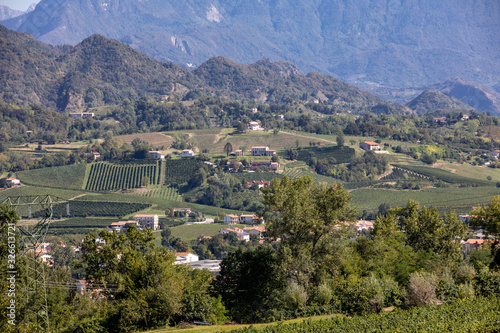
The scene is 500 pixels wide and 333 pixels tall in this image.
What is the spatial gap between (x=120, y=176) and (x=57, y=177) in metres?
13.6

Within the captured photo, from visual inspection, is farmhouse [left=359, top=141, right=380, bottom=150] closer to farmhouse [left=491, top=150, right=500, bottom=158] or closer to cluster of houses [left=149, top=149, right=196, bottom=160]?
farmhouse [left=491, top=150, right=500, bottom=158]

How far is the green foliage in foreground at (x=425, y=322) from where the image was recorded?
21.9m

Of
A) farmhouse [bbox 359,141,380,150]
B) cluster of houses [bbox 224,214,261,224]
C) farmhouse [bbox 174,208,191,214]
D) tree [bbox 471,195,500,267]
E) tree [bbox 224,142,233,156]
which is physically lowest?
cluster of houses [bbox 224,214,261,224]

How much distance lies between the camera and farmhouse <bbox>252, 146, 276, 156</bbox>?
140 metres

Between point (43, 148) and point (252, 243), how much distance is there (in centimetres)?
8727

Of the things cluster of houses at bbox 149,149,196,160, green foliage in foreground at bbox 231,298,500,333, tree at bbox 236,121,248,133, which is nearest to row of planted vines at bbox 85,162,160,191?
cluster of houses at bbox 149,149,196,160

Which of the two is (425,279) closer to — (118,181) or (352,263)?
(352,263)

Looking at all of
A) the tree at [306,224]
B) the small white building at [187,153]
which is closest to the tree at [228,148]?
the small white building at [187,153]

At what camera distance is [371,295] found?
94.8 ft

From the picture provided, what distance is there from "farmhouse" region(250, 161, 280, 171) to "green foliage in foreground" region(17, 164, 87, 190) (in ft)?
126

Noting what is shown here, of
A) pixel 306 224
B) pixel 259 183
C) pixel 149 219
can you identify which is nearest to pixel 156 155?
pixel 259 183

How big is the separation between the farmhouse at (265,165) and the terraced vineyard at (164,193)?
2076cm

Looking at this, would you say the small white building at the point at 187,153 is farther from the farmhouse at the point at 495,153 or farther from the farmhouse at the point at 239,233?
the farmhouse at the point at 495,153

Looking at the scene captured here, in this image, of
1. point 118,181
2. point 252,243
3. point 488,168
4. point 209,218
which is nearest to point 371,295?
point 252,243
